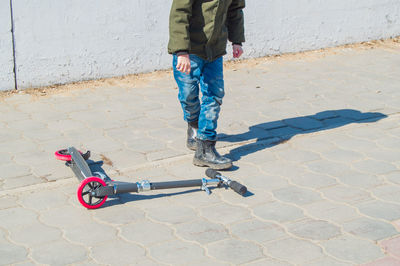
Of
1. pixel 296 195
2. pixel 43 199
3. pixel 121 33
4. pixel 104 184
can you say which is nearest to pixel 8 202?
pixel 43 199

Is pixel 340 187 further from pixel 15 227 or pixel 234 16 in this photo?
pixel 15 227

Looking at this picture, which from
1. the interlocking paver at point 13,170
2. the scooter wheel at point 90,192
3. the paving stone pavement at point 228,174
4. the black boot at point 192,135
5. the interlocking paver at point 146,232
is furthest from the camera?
the black boot at point 192,135

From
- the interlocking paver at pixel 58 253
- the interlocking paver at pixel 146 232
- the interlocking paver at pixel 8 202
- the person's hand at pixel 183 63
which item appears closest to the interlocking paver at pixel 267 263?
the interlocking paver at pixel 146 232

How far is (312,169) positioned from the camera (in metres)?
5.29

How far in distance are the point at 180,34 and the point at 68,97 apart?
8.61ft

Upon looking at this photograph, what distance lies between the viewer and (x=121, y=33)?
25.2 feet

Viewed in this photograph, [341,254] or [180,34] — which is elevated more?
[180,34]

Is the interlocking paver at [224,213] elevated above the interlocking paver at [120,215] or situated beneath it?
elevated above

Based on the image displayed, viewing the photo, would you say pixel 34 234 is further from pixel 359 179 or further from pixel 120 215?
pixel 359 179

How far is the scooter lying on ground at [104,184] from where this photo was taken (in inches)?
178

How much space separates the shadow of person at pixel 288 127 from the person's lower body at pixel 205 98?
0.33m

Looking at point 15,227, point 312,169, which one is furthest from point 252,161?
point 15,227

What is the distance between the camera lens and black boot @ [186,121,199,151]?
220 inches

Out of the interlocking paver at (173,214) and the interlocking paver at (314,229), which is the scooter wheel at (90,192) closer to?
the interlocking paver at (173,214)
